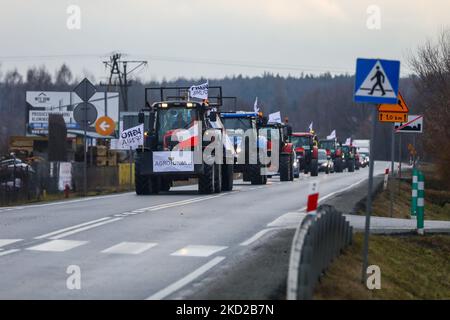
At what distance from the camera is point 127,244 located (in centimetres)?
1528

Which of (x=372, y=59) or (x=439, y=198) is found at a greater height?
(x=372, y=59)

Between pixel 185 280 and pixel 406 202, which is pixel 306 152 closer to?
pixel 406 202

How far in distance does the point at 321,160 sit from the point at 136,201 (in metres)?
40.6

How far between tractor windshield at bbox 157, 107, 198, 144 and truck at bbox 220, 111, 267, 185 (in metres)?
9.53

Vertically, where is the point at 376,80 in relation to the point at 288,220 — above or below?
above

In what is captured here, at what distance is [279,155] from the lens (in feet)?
147

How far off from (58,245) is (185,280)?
13.8ft

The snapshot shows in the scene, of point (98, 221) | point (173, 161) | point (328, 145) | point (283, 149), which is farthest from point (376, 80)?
point (328, 145)

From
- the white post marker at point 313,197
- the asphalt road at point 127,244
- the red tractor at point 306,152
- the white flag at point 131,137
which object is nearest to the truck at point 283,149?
the white flag at point 131,137

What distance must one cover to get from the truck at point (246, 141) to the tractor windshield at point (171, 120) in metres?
9.53

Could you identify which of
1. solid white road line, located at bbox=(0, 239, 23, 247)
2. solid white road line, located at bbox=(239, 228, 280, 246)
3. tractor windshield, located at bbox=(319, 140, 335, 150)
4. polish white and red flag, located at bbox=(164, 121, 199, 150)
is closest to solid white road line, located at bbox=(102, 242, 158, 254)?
solid white road line, located at bbox=(239, 228, 280, 246)

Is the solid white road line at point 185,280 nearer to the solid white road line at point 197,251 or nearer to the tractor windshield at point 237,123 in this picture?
the solid white road line at point 197,251

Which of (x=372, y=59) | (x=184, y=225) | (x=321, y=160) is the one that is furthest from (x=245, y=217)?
(x=321, y=160)

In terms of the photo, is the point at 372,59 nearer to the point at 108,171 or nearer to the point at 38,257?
the point at 38,257
